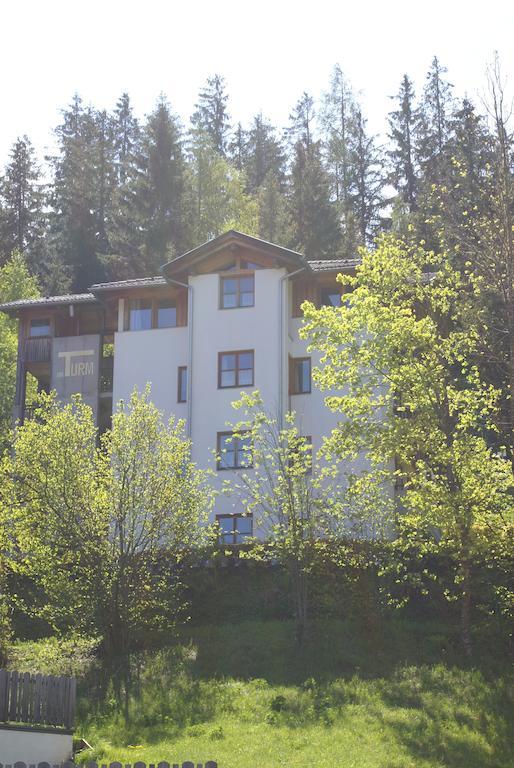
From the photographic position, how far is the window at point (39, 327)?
4684 centimetres

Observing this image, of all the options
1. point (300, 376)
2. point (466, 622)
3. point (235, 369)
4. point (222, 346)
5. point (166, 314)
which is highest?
point (166, 314)

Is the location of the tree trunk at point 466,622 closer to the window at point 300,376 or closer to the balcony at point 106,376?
the window at point 300,376

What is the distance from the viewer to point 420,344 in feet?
89.5

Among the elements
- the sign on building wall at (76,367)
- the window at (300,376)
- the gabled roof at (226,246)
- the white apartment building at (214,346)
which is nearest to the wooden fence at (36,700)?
the white apartment building at (214,346)

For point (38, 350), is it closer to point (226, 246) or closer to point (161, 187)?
point (226, 246)

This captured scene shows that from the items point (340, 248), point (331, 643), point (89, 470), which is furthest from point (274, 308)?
point (340, 248)

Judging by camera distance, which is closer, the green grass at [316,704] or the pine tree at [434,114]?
the green grass at [316,704]

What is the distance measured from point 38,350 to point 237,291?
10.0m

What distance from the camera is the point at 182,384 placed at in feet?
137

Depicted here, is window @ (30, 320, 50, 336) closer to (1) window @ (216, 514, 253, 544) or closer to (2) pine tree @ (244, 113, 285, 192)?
(1) window @ (216, 514, 253, 544)

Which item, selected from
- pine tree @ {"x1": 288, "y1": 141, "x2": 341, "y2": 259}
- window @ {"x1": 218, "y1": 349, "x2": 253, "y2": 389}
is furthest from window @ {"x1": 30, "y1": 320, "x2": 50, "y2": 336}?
pine tree @ {"x1": 288, "y1": 141, "x2": 341, "y2": 259}

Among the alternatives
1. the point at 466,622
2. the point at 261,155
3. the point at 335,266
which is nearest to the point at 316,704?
the point at 466,622

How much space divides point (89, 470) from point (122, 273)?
32.8m

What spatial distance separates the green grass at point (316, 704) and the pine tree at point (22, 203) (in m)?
49.0
